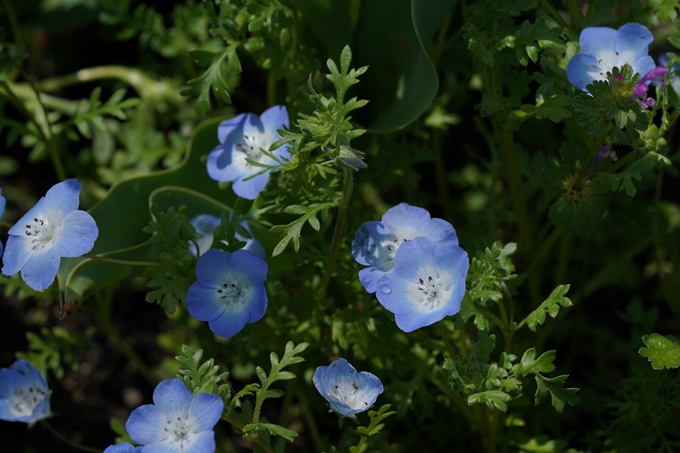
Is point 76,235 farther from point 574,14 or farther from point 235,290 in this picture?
point 574,14

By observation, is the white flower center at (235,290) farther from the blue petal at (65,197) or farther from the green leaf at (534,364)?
the green leaf at (534,364)

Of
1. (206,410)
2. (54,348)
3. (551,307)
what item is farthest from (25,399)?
(551,307)

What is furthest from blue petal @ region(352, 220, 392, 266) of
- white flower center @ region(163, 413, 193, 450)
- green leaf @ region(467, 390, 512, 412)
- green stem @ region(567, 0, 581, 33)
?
green stem @ region(567, 0, 581, 33)

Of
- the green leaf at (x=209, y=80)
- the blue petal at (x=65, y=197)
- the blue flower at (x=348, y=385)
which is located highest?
the green leaf at (x=209, y=80)

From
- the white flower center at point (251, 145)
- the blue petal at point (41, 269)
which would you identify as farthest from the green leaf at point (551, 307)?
the blue petal at point (41, 269)

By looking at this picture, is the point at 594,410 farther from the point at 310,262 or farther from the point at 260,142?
the point at 260,142

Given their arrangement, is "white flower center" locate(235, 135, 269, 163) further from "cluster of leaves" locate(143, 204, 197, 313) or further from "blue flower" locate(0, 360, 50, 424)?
"blue flower" locate(0, 360, 50, 424)

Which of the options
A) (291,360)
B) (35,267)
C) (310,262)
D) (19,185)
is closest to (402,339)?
(310,262)
